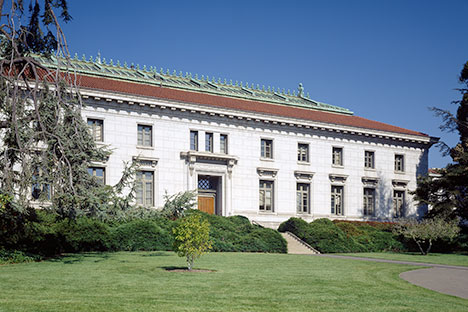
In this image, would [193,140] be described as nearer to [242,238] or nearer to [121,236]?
[242,238]

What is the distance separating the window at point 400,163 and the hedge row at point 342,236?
9.55 meters

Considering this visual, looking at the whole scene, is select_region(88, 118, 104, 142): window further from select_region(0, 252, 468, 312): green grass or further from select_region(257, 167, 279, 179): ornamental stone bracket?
select_region(0, 252, 468, 312): green grass

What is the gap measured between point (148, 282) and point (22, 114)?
29.9 ft

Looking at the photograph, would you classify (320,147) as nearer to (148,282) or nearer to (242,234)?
(242,234)

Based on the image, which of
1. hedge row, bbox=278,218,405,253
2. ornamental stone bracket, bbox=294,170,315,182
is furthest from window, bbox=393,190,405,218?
ornamental stone bracket, bbox=294,170,315,182

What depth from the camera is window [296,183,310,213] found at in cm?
4475

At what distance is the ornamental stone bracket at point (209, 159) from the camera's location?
129 feet

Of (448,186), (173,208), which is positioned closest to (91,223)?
(173,208)

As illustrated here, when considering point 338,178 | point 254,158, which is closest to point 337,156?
point 338,178

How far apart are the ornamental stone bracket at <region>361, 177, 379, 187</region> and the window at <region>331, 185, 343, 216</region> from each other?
2.48 meters

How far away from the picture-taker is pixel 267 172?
43188 millimetres

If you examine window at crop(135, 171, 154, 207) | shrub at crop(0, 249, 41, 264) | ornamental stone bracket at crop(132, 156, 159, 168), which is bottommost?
shrub at crop(0, 249, 41, 264)

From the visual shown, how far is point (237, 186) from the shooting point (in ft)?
136

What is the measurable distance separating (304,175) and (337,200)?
4266 millimetres
